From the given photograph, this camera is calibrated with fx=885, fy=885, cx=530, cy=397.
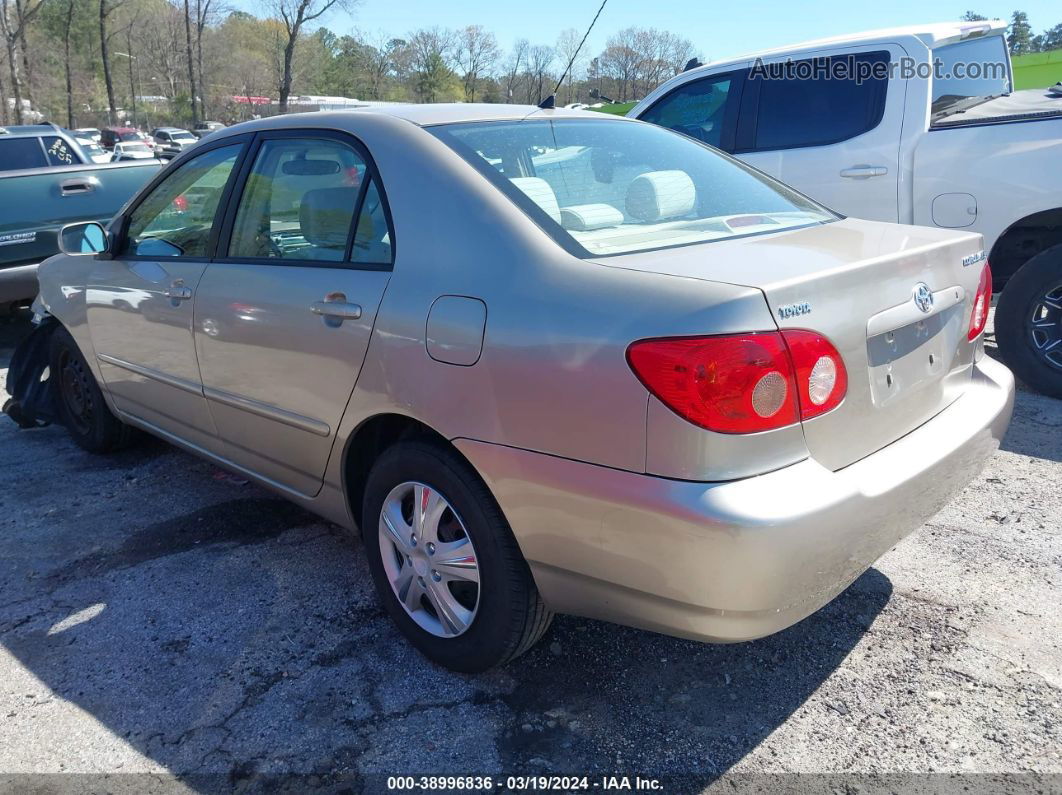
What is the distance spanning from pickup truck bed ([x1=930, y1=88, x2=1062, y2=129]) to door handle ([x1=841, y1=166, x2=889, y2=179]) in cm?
35

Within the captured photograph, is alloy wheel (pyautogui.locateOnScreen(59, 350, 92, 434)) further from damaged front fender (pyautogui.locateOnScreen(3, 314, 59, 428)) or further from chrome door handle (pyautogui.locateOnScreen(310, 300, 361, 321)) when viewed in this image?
chrome door handle (pyautogui.locateOnScreen(310, 300, 361, 321))

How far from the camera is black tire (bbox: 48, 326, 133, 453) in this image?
4.53 metres

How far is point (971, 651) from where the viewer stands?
269 centimetres

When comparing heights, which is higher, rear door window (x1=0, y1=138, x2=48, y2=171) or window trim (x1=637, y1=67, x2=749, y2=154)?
window trim (x1=637, y1=67, x2=749, y2=154)

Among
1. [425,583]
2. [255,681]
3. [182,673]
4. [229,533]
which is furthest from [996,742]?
[229,533]

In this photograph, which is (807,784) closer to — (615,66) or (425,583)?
(425,583)

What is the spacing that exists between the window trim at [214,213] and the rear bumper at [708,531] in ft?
5.44

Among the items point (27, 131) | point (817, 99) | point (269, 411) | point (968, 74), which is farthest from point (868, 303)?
point (27, 131)

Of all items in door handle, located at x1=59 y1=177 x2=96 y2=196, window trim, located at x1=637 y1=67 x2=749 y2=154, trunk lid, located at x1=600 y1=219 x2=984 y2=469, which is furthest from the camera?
door handle, located at x1=59 y1=177 x2=96 y2=196

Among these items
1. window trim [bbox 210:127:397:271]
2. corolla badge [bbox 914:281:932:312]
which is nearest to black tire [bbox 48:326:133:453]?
window trim [bbox 210:127:397:271]

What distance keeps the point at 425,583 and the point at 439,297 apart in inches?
34.4

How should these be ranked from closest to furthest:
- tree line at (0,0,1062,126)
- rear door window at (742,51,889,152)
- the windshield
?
1. rear door window at (742,51,889,152)
2. the windshield
3. tree line at (0,0,1062,126)

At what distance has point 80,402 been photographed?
473 centimetres

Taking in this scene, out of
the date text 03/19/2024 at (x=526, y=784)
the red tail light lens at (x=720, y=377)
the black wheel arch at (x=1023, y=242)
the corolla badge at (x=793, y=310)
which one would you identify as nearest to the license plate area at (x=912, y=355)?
the corolla badge at (x=793, y=310)
